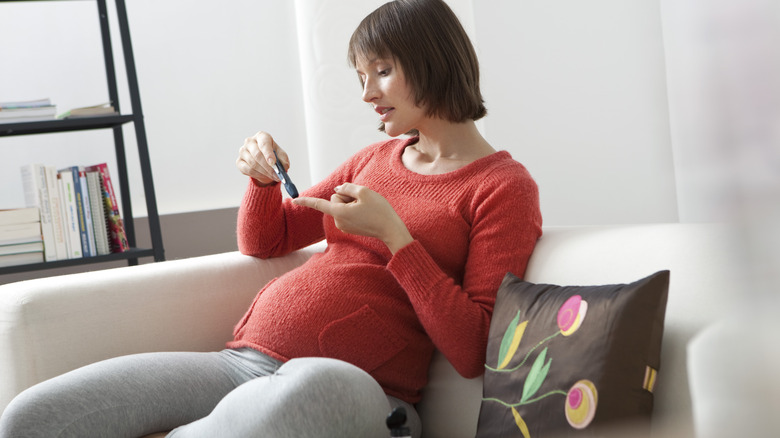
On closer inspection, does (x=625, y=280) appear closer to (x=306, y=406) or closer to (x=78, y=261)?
(x=306, y=406)

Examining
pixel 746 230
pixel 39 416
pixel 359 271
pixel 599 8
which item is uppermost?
pixel 599 8

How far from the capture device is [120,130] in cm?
248

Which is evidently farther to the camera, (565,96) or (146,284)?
(565,96)

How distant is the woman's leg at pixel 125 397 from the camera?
1.01 m

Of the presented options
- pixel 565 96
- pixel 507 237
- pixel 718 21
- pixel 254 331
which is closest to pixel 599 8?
pixel 565 96

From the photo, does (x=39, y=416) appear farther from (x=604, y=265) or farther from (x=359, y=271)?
(x=604, y=265)

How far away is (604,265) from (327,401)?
17.7 inches

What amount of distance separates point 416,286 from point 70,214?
4.99 feet

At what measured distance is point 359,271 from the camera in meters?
1.27

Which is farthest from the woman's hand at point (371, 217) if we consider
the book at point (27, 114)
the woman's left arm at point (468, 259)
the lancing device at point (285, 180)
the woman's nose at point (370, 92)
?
the book at point (27, 114)

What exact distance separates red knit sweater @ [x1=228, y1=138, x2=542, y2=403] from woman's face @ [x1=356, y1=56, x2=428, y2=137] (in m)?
0.10

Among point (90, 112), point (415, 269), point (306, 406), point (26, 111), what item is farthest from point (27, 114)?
point (306, 406)

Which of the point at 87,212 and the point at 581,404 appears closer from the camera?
the point at 581,404

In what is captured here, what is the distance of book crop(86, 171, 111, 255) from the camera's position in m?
2.34
